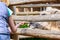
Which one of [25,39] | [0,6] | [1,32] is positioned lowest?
[25,39]

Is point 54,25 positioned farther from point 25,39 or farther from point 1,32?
point 1,32

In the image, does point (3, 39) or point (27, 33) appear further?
point (27, 33)

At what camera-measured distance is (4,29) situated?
8.27 feet

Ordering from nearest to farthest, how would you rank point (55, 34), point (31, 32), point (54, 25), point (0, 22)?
point (0, 22), point (55, 34), point (31, 32), point (54, 25)

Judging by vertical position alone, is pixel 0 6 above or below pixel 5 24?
above

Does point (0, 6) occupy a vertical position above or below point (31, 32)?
above

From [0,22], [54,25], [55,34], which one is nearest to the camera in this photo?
[0,22]

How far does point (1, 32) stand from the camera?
250 centimetres

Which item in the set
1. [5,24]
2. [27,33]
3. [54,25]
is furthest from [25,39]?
[5,24]

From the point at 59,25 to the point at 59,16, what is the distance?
1.74 meters

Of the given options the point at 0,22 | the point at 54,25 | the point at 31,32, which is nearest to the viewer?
the point at 0,22

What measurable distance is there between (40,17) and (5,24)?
2.58ft

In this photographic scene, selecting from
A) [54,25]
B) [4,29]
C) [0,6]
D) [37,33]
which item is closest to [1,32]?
[4,29]

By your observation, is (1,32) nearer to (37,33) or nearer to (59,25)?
(37,33)
